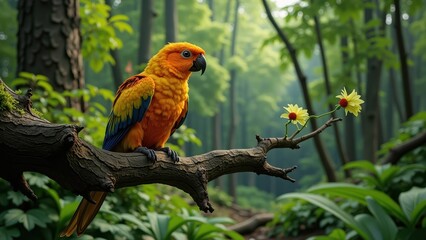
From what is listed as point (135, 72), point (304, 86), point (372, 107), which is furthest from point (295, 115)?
point (135, 72)

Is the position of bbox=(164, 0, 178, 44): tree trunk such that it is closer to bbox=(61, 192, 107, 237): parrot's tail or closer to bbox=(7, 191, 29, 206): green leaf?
bbox=(7, 191, 29, 206): green leaf

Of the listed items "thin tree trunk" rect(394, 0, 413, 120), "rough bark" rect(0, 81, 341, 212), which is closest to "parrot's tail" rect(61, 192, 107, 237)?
"rough bark" rect(0, 81, 341, 212)

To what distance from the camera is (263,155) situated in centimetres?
167

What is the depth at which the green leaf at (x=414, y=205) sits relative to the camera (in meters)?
3.02

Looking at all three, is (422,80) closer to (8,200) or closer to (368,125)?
(368,125)

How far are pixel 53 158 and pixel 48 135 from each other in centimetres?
9

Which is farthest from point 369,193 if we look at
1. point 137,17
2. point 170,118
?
A: point 137,17

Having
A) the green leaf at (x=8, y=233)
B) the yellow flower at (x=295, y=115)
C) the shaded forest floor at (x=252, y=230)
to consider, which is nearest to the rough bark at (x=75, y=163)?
the yellow flower at (x=295, y=115)

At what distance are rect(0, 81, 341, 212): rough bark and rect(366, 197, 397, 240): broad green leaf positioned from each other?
6.34 ft

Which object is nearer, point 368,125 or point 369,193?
point 369,193

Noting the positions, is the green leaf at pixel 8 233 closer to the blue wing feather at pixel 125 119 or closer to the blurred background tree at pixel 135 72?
the blurred background tree at pixel 135 72

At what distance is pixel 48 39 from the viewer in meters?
3.60

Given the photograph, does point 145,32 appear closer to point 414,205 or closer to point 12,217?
point 12,217

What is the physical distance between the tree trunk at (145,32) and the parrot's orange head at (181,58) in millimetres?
5755
